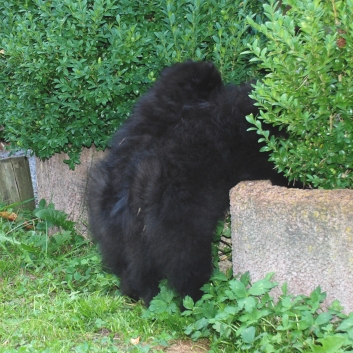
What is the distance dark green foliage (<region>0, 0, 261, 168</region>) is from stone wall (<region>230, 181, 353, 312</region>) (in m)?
1.46

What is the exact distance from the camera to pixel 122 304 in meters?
4.05

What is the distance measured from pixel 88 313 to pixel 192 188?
1067 millimetres

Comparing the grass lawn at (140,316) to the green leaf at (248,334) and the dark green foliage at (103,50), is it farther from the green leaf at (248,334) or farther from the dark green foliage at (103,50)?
the dark green foliage at (103,50)

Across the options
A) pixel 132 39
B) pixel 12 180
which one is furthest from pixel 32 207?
pixel 132 39

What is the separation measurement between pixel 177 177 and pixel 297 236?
0.75 m

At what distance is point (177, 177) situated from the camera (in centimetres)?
348

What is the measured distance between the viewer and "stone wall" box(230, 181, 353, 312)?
3.05 meters

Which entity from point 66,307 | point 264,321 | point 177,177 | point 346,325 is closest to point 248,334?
point 264,321

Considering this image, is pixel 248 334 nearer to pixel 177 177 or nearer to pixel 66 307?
pixel 177 177

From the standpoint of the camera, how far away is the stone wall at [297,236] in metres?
3.05

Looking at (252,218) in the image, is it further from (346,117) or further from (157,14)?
(157,14)

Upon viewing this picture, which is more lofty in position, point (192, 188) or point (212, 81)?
point (212, 81)

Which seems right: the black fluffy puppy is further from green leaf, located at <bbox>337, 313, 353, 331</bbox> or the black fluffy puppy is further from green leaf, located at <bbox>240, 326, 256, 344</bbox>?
green leaf, located at <bbox>337, 313, 353, 331</bbox>

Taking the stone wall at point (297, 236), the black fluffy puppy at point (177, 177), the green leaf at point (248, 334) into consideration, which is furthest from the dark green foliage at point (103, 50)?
the green leaf at point (248, 334)
